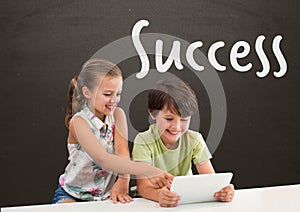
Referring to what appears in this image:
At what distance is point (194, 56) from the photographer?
9.40 ft

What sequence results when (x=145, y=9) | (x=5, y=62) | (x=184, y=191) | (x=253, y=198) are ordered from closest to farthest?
1. (x=184, y=191)
2. (x=253, y=198)
3. (x=5, y=62)
4. (x=145, y=9)

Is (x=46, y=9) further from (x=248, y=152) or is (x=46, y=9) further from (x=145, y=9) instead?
(x=248, y=152)

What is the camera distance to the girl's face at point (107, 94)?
1.71 meters

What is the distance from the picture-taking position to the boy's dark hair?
1729 millimetres

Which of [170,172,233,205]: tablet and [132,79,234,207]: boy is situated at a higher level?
[132,79,234,207]: boy

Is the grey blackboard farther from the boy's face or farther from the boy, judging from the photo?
the boy's face

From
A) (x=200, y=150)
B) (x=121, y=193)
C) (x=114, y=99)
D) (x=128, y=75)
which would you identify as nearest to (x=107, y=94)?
(x=114, y=99)

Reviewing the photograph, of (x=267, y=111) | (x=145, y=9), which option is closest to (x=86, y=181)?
(x=145, y=9)

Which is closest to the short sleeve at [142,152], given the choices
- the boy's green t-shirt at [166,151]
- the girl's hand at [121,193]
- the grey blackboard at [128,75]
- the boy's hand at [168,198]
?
the boy's green t-shirt at [166,151]

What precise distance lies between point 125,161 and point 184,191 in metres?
0.30

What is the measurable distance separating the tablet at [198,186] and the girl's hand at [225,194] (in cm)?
2

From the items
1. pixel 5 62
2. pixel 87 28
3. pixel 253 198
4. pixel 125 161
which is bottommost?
pixel 253 198

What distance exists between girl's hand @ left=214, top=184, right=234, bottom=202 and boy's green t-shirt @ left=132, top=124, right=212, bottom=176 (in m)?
0.26

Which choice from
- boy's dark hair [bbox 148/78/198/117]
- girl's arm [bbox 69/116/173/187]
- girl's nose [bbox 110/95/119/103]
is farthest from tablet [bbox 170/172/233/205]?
girl's nose [bbox 110/95/119/103]
